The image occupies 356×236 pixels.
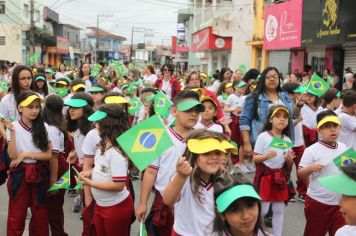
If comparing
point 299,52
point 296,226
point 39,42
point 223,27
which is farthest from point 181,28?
point 296,226

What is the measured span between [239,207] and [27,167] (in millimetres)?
2675

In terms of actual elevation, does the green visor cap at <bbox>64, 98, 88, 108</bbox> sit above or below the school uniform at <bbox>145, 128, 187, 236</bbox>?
above

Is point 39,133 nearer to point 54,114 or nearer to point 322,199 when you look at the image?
point 54,114

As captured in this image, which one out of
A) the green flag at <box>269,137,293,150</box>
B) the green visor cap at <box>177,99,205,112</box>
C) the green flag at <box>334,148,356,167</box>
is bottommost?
the green flag at <box>269,137,293,150</box>

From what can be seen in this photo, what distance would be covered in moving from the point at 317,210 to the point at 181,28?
65879 millimetres

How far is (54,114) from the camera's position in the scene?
5.39 m

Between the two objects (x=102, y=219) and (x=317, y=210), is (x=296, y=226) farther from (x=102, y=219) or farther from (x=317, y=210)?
(x=102, y=219)

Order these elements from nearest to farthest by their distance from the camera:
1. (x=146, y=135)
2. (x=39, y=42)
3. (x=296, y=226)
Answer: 1. (x=146, y=135)
2. (x=296, y=226)
3. (x=39, y=42)

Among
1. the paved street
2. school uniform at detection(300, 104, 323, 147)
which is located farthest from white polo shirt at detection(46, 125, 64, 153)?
school uniform at detection(300, 104, 323, 147)

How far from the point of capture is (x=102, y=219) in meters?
4.26

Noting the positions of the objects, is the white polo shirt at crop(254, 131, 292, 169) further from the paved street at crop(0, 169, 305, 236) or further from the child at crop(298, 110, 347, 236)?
the paved street at crop(0, 169, 305, 236)

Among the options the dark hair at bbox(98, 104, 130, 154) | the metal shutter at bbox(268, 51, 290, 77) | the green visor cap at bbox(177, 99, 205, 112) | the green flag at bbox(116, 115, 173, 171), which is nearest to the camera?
the green flag at bbox(116, 115, 173, 171)

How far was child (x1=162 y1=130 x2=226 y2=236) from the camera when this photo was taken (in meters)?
3.12

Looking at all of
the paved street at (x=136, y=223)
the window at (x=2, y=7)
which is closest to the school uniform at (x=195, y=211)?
the paved street at (x=136, y=223)
